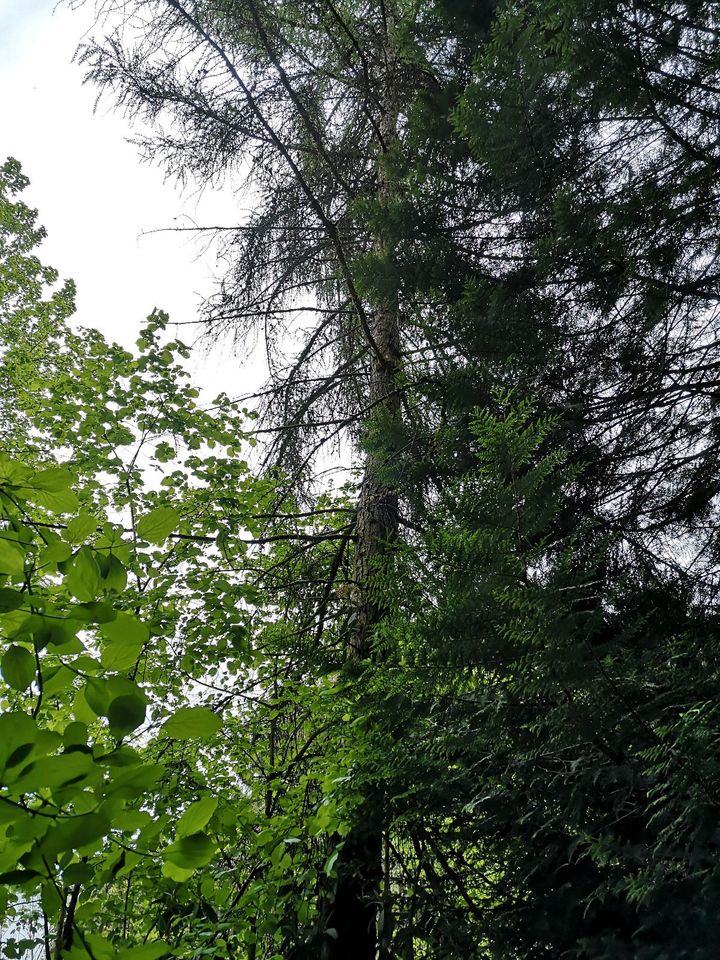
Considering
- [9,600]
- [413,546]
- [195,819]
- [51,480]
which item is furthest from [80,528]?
[413,546]

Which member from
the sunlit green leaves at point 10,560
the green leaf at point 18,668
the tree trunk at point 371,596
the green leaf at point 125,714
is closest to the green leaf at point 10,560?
the sunlit green leaves at point 10,560

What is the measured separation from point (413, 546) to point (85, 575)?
1680 millimetres

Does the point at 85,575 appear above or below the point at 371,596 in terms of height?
below

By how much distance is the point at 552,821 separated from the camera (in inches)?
87.8

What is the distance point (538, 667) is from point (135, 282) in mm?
6379

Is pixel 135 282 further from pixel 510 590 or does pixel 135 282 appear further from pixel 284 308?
pixel 510 590

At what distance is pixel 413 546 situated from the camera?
2.58m

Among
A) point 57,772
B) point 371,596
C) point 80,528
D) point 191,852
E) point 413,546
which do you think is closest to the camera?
point 57,772

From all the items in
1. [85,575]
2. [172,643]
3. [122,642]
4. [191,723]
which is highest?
[172,643]

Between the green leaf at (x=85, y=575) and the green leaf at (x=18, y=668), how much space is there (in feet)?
0.33

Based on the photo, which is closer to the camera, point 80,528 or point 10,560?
point 10,560

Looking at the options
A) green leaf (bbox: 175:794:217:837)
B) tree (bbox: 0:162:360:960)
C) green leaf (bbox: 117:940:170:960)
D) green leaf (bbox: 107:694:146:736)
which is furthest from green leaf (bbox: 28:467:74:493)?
green leaf (bbox: 117:940:170:960)

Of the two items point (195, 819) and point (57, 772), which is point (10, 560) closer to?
point (57, 772)

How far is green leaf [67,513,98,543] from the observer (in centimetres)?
113
